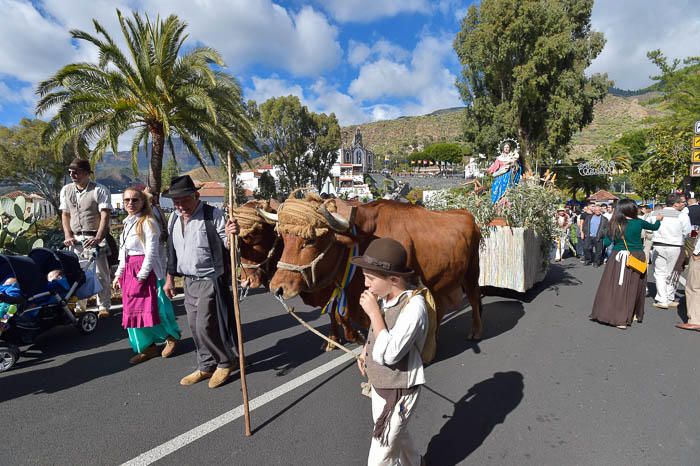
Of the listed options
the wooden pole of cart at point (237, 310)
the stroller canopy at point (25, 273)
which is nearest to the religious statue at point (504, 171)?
the wooden pole of cart at point (237, 310)

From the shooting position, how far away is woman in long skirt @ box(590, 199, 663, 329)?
17.0 ft

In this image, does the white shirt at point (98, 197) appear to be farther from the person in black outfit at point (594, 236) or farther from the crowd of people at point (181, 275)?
the person in black outfit at point (594, 236)

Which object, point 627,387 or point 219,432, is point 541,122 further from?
point 219,432

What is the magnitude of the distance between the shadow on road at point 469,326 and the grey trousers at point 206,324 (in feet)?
7.28

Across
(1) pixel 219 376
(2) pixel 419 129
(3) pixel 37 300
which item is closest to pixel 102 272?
(3) pixel 37 300

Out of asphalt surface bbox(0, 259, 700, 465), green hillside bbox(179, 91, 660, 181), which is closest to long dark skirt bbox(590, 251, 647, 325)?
asphalt surface bbox(0, 259, 700, 465)

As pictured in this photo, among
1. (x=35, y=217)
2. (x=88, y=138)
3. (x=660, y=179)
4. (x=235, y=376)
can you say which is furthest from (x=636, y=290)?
(x=88, y=138)

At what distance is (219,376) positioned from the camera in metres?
3.62

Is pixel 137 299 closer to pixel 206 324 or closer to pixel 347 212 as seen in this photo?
pixel 206 324

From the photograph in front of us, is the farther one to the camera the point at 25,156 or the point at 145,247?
the point at 25,156

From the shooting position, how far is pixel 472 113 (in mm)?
28156

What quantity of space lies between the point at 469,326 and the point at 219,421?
11.3 ft

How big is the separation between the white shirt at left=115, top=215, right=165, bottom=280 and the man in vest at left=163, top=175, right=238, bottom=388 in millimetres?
334

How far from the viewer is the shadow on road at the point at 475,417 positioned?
8.71ft
